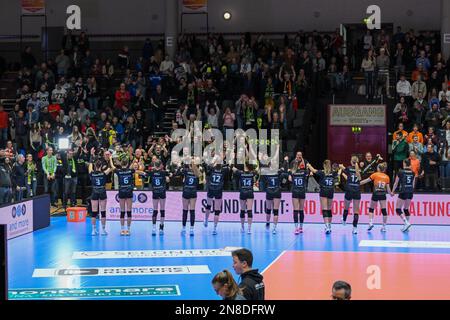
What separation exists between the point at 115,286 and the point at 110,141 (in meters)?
14.0

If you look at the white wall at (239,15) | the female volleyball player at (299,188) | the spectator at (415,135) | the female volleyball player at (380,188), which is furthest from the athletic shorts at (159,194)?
the white wall at (239,15)

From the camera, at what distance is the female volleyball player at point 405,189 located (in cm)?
2269

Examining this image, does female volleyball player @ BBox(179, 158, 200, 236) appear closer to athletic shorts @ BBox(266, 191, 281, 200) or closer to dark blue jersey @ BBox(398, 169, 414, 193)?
athletic shorts @ BBox(266, 191, 281, 200)

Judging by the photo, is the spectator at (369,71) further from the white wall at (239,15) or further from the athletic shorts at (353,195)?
the athletic shorts at (353,195)

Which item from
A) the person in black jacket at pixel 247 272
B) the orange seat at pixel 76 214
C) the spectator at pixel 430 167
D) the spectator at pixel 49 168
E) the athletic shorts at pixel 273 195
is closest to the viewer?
the person in black jacket at pixel 247 272

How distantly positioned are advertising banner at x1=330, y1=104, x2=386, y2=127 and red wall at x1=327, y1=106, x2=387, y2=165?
0.59 feet

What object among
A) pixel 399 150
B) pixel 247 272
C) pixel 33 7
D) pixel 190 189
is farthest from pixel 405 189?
pixel 33 7

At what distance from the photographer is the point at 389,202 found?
82.4 ft

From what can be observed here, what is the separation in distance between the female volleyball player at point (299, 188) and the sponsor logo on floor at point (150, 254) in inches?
154

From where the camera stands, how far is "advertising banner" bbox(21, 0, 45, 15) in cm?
3734

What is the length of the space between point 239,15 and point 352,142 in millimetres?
9411

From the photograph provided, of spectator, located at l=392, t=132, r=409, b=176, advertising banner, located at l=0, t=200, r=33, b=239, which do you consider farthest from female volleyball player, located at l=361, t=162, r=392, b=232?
advertising banner, located at l=0, t=200, r=33, b=239

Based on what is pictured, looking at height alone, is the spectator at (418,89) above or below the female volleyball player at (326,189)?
above
